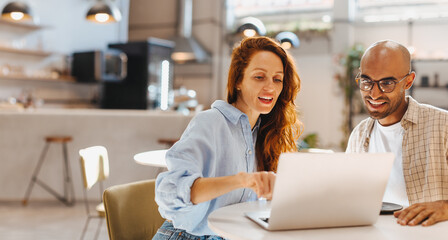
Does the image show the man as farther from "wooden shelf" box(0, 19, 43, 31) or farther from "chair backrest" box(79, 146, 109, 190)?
"wooden shelf" box(0, 19, 43, 31)

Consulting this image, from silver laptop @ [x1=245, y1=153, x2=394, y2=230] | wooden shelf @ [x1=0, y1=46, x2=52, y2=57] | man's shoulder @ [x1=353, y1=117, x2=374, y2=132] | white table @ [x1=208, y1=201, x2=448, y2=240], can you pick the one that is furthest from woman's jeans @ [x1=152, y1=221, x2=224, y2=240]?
wooden shelf @ [x1=0, y1=46, x2=52, y2=57]

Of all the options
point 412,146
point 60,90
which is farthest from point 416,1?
point 412,146

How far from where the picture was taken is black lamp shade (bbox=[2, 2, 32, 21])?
582 centimetres

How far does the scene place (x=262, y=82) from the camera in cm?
164

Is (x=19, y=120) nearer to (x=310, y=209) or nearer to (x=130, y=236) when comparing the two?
(x=130, y=236)

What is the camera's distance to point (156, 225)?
206 centimetres

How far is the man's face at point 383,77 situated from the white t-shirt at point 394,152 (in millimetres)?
127

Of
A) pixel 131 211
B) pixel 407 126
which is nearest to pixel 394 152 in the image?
pixel 407 126

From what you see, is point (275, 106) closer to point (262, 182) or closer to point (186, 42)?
point (262, 182)

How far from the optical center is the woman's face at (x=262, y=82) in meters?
1.64

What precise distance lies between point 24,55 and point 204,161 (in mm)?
7723

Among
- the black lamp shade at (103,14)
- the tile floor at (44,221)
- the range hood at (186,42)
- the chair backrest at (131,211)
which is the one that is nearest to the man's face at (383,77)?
the chair backrest at (131,211)

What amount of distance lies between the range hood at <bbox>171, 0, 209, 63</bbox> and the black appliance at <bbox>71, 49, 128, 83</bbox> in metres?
1.48

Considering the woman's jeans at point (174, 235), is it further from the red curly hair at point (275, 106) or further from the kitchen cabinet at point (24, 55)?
the kitchen cabinet at point (24, 55)
